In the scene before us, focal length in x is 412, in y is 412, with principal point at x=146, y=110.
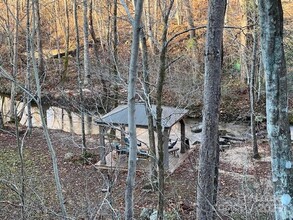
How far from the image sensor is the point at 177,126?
1858cm

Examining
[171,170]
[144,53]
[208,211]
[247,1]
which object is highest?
[247,1]

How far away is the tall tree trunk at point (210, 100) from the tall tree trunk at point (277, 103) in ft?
5.16

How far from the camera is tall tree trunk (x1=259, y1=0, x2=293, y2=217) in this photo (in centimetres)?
373

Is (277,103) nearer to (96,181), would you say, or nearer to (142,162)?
(96,181)

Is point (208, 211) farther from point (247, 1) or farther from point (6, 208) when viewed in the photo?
point (247, 1)

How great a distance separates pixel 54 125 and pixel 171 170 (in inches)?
321

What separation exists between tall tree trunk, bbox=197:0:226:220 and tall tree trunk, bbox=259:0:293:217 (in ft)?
5.16

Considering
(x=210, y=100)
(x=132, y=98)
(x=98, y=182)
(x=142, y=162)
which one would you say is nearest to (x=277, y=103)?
(x=132, y=98)

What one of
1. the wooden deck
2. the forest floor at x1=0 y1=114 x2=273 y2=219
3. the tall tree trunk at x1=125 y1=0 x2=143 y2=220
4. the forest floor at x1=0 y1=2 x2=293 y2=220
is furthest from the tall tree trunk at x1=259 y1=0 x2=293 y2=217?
the wooden deck

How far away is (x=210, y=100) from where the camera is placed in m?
5.62

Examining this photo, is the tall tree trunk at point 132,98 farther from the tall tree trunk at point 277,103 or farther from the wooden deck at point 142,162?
the wooden deck at point 142,162

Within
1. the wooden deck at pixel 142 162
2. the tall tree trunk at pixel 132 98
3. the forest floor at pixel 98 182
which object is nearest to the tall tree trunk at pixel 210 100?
the tall tree trunk at pixel 132 98

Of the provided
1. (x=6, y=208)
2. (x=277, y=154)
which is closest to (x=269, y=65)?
(x=277, y=154)

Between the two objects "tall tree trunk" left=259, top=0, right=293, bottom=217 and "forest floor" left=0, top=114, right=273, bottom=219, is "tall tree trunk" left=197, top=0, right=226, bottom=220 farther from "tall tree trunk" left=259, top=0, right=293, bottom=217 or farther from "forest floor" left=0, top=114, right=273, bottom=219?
"forest floor" left=0, top=114, right=273, bottom=219
